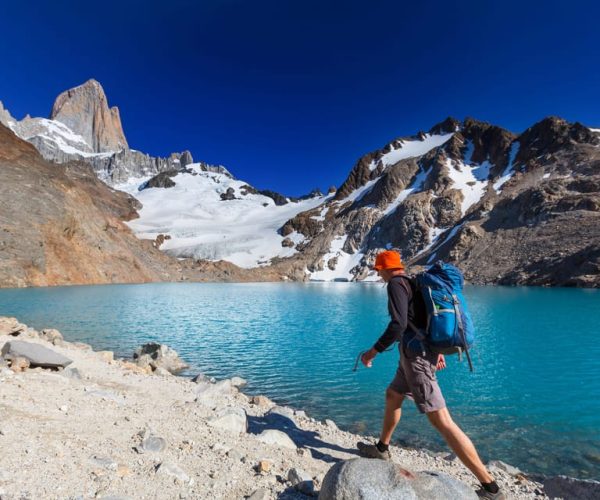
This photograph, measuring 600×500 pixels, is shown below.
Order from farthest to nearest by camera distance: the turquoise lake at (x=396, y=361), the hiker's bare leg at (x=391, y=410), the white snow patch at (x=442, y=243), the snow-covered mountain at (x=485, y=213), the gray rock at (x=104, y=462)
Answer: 1. the white snow patch at (x=442, y=243)
2. the snow-covered mountain at (x=485, y=213)
3. the turquoise lake at (x=396, y=361)
4. the hiker's bare leg at (x=391, y=410)
5. the gray rock at (x=104, y=462)

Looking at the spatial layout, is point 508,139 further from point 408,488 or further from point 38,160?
point 408,488

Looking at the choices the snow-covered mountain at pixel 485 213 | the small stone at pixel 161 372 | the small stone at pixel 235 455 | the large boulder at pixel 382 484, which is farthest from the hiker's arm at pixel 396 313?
the snow-covered mountain at pixel 485 213

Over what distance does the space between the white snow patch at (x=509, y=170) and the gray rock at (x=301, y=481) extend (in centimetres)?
13872

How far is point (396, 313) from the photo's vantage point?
4965mm

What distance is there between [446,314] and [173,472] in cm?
362

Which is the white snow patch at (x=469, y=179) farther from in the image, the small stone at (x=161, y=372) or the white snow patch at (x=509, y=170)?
the small stone at (x=161, y=372)

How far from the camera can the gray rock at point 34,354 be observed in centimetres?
858

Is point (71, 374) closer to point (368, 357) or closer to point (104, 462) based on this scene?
point (104, 462)

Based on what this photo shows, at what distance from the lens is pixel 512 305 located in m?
39.0

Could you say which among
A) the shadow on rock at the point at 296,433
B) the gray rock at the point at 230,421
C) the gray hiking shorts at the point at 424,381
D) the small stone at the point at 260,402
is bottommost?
the small stone at the point at 260,402

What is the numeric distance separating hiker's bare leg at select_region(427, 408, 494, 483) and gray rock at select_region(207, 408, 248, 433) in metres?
3.35

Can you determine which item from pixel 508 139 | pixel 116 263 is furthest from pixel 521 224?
pixel 116 263

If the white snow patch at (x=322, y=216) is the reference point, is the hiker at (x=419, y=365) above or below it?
below

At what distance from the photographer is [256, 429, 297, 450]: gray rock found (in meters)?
6.29
